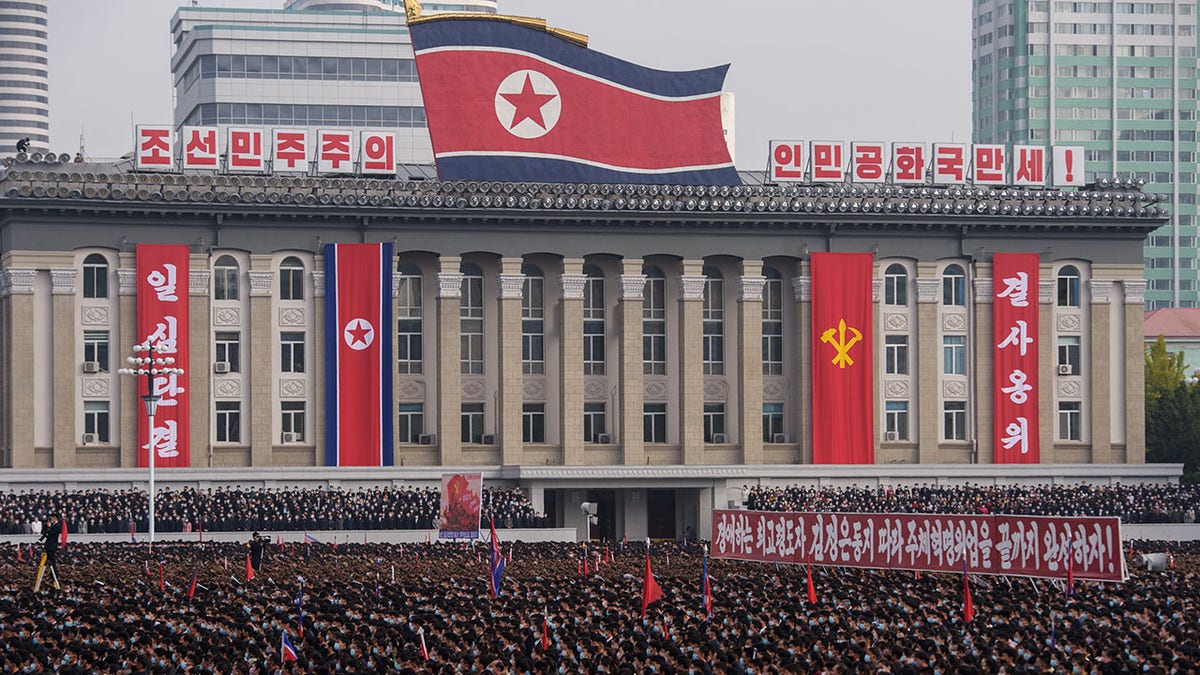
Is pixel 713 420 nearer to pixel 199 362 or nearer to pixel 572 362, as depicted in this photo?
pixel 572 362

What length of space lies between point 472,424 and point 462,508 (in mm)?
24400

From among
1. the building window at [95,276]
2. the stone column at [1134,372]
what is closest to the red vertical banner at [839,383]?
the stone column at [1134,372]

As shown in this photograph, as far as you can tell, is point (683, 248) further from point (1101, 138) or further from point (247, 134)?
point (1101, 138)

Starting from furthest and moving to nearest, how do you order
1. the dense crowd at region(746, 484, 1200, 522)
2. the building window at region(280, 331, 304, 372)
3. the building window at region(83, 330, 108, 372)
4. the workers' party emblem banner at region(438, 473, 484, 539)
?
the building window at region(280, 331, 304, 372), the building window at region(83, 330, 108, 372), the dense crowd at region(746, 484, 1200, 522), the workers' party emblem banner at region(438, 473, 484, 539)

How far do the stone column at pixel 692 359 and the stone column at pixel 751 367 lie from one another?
186 centimetres

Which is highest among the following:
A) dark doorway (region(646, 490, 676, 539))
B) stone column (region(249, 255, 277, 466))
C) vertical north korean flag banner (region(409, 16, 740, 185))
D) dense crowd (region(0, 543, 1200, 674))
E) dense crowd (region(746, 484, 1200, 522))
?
vertical north korean flag banner (region(409, 16, 740, 185))

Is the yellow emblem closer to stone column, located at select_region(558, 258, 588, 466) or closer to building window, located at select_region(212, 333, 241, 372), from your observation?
stone column, located at select_region(558, 258, 588, 466)

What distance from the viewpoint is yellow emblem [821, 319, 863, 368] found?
89438 mm

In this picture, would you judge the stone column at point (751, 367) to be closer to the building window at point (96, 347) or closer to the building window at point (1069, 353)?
the building window at point (1069, 353)

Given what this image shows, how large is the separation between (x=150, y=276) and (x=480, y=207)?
14255mm

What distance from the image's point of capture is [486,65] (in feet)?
292

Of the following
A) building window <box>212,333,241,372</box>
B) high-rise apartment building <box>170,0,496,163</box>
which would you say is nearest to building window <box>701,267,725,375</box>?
building window <box>212,333,241,372</box>

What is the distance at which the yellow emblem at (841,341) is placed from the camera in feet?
293

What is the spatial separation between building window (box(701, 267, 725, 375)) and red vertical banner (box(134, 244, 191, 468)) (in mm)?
23144
